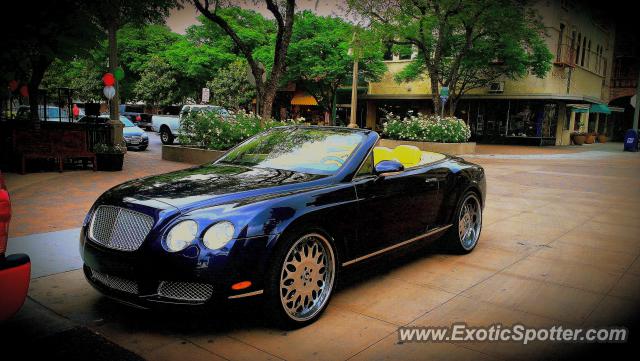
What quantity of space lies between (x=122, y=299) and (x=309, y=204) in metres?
1.48

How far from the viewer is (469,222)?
19.7 feet

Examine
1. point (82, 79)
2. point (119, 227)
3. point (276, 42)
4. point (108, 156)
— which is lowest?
point (108, 156)

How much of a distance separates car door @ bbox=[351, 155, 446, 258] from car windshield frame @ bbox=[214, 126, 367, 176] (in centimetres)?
32

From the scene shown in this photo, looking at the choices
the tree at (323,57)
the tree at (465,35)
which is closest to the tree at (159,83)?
the tree at (323,57)

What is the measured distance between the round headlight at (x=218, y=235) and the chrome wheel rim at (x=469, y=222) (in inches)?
129

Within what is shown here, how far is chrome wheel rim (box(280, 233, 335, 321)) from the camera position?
11.9 ft

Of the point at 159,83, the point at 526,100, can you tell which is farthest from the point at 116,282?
the point at 159,83

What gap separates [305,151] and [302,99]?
1406 inches

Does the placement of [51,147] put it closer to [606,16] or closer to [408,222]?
[408,222]

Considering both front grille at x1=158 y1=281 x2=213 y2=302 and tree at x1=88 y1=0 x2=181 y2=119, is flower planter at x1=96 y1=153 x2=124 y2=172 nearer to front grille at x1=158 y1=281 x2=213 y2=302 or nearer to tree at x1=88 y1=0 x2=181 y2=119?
tree at x1=88 y1=0 x2=181 y2=119

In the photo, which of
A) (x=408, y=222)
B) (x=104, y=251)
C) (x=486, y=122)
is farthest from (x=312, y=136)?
(x=486, y=122)

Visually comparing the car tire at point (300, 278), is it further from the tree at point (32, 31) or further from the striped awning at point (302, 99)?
the striped awning at point (302, 99)

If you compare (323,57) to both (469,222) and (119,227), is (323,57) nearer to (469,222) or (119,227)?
(469,222)

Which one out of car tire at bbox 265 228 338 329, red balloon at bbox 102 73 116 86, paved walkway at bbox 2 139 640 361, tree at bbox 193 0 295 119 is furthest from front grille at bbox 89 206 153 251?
red balloon at bbox 102 73 116 86
